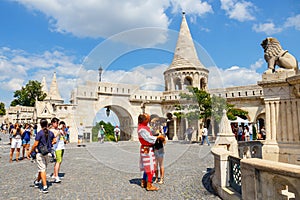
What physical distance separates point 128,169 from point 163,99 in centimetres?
2026

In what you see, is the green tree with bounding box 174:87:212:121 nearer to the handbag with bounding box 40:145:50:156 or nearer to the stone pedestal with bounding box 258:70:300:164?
the stone pedestal with bounding box 258:70:300:164

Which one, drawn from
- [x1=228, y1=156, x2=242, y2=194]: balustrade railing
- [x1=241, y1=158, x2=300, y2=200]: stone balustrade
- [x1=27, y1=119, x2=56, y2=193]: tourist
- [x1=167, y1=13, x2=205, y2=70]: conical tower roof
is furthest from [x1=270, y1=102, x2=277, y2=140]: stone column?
[x1=167, y1=13, x2=205, y2=70]: conical tower roof

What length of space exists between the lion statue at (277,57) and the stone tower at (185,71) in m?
21.7

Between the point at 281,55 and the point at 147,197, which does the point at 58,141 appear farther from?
the point at 281,55

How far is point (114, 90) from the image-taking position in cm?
2533

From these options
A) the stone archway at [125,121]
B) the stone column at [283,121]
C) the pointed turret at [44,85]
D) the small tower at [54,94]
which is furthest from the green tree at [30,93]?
the stone column at [283,121]

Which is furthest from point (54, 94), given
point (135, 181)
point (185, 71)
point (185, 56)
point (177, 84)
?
point (135, 181)

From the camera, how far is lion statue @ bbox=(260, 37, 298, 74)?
5.85m

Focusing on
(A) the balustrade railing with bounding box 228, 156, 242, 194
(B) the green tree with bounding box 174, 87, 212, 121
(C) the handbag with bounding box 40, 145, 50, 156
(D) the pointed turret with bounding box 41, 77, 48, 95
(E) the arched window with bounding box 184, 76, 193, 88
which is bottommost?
(A) the balustrade railing with bounding box 228, 156, 242, 194

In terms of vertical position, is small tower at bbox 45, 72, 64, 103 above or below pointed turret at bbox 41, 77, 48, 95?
below

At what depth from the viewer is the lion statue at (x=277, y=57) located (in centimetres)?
585

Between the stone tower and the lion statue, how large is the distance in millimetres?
21730

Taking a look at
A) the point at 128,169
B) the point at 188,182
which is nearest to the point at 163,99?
the point at 128,169

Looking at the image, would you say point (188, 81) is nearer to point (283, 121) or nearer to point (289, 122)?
point (283, 121)
